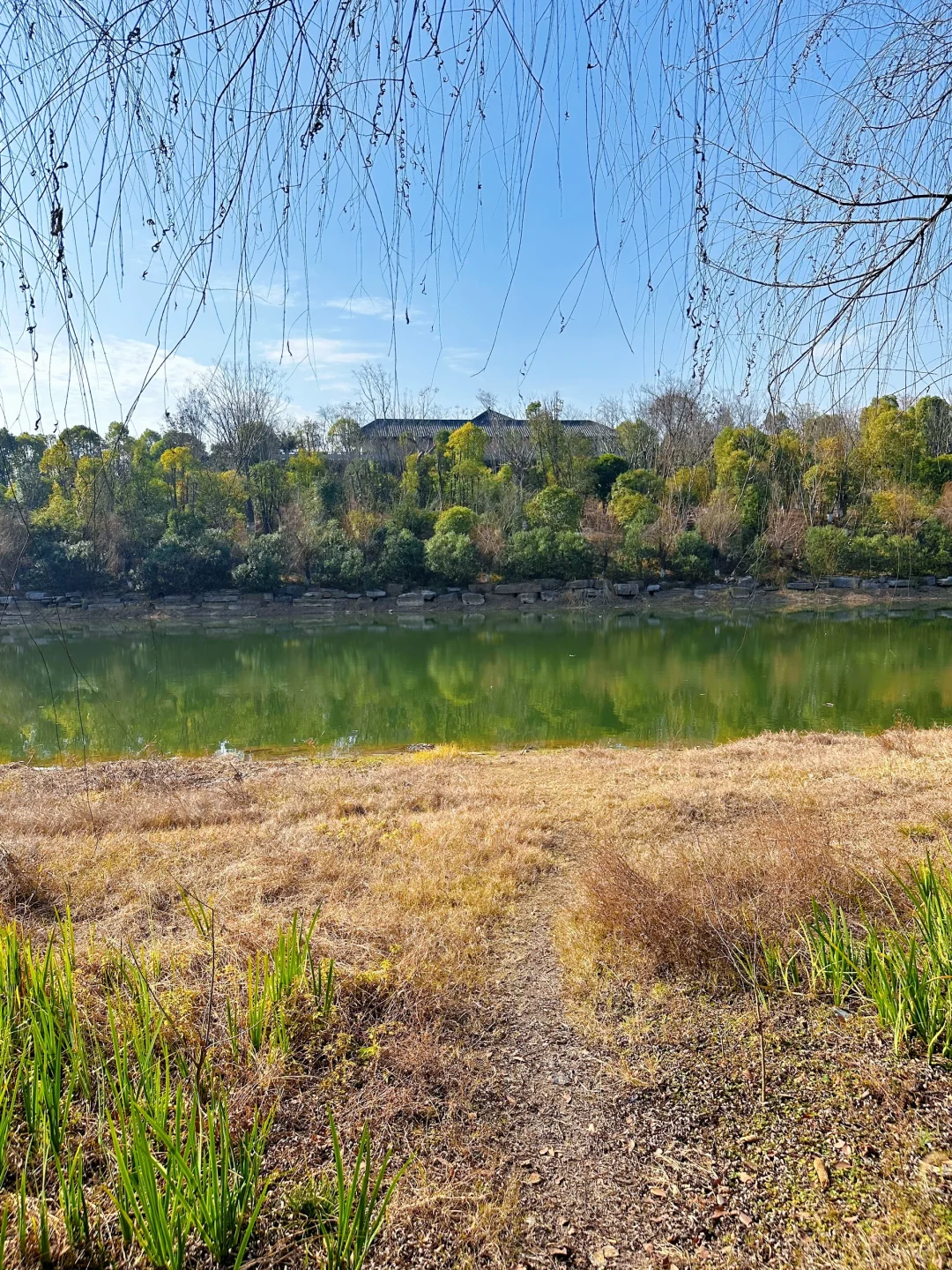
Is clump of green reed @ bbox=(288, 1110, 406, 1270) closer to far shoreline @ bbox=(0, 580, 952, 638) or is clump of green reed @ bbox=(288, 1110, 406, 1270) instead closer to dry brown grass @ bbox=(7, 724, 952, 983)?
dry brown grass @ bbox=(7, 724, 952, 983)

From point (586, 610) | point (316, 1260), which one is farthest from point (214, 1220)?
point (586, 610)

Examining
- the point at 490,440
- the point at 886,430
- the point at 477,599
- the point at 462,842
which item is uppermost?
the point at 490,440

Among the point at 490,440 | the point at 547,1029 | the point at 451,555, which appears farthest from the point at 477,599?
the point at 547,1029

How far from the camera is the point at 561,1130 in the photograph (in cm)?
223

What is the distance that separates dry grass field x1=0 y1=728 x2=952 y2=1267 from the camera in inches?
72.2

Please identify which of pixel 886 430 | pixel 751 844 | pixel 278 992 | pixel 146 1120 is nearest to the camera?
pixel 146 1120

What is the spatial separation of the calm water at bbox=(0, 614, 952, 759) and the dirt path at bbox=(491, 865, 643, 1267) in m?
7.27

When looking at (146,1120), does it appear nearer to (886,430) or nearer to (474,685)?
(886,430)

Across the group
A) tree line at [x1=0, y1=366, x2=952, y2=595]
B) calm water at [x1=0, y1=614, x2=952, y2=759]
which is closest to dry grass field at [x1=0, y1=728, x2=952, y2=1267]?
calm water at [x1=0, y1=614, x2=952, y2=759]

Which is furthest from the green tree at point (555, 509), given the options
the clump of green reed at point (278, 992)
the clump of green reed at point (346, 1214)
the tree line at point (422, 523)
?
the clump of green reed at point (346, 1214)

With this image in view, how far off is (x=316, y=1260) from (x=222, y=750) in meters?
10.4

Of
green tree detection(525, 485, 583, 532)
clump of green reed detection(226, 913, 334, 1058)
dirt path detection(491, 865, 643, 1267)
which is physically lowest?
dirt path detection(491, 865, 643, 1267)

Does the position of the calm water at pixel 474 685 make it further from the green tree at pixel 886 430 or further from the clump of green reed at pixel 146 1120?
the green tree at pixel 886 430

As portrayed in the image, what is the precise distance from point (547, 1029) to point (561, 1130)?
1.84 feet
